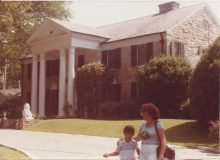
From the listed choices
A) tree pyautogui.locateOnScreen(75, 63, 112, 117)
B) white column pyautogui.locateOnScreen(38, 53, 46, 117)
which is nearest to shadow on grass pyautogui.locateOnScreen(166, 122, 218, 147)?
tree pyautogui.locateOnScreen(75, 63, 112, 117)

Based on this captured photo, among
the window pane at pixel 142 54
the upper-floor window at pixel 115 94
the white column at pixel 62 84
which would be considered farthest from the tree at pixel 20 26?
the window pane at pixel 142 54

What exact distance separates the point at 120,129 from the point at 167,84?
21.4 ft

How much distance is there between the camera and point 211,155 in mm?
14297

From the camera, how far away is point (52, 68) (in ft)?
131

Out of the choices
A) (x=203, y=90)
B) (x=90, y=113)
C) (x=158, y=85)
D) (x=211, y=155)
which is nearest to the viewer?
(x=211, y=155)

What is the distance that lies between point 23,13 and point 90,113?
1457 centimetres

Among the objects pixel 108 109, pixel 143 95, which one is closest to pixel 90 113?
pixel 108 109

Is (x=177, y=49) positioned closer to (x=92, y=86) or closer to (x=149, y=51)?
(x=149, y=51)

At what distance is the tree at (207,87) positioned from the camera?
19.2 meters

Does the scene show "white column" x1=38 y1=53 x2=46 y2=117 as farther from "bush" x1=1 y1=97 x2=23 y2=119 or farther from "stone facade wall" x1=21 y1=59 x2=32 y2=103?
"stone facade wall" x1=21 y1=59 x2=32 y2=103

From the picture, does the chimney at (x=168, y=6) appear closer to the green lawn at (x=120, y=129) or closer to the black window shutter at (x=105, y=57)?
the black window shutter at (x=105, y=57)

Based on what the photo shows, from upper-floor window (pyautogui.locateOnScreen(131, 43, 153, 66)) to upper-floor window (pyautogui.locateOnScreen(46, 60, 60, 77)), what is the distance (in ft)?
31.9

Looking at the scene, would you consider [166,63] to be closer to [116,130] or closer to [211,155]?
[116,130]

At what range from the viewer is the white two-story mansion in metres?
31.0
